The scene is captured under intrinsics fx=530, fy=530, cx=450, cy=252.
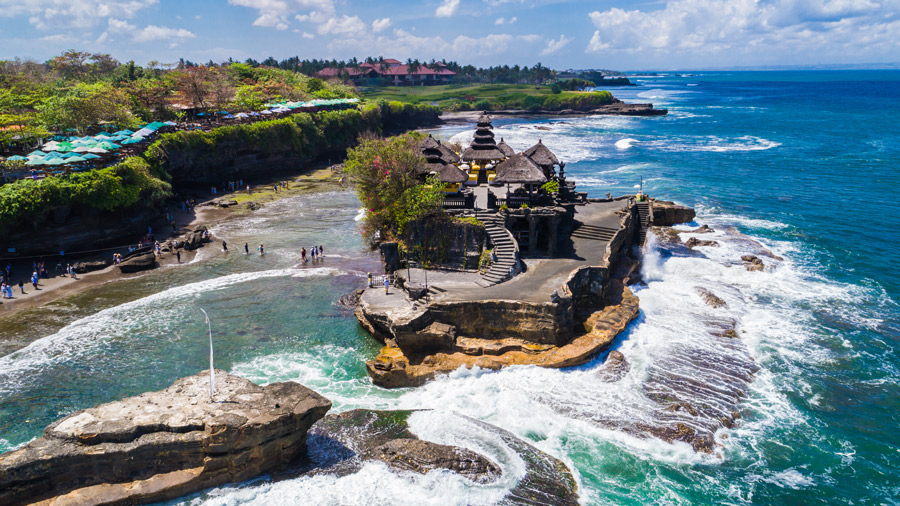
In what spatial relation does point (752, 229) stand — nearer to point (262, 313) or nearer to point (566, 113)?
point (262, 313)

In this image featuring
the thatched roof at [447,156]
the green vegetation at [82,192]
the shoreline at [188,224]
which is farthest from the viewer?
the thatched roof at [447,156]

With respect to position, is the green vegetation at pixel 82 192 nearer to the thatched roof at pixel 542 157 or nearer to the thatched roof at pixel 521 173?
the thatched roof at pixel 521 173

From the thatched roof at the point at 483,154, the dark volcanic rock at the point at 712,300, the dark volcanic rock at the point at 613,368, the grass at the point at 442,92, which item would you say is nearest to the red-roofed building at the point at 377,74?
the grass at the point at 442,92

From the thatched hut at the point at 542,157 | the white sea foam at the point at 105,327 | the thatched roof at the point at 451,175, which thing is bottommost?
the white sea foam at the point at 105,327

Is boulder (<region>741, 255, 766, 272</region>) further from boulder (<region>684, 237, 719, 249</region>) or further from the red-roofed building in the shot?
the red-roofed building

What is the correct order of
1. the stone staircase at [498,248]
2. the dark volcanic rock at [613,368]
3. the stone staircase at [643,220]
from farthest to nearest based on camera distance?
the stone staircase at [643,220]
the stone staircase at [498,248]
the dark volcanic rock at [613,368]

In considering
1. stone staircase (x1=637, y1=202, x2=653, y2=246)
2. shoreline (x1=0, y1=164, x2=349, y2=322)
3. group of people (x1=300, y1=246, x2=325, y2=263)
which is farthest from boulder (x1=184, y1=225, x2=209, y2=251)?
stone staircase (x1=637, y1=202, x2=653, y2=246)

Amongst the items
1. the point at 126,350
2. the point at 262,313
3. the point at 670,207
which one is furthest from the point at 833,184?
the point at 126,350
